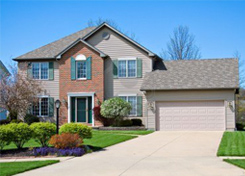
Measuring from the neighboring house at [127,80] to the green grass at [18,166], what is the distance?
14.0 m

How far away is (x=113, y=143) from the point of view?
17.2 metres

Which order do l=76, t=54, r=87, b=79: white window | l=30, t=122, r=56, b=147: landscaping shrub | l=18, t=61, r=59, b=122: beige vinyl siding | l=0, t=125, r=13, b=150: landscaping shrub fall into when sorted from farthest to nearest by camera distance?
l=18, t=61, r=59, b=122: beige vinyl siding < l=76, t=54, r=87, b=79: white window < l=30, t=122, r=56, b=147: landscaping shrub < l=0, t=125, r=13, b=150: landscaping shrub

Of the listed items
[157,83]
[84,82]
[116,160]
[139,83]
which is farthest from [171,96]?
[116,160]

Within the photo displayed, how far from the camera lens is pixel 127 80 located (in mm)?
27281

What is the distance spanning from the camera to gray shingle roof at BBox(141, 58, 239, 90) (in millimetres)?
24734

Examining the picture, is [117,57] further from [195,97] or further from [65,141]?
[65,141]

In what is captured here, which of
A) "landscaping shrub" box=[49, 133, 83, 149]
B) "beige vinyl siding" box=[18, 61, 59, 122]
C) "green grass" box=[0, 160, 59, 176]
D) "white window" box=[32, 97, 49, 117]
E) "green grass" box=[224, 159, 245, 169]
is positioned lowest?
"green grass" box=[0, 160, 59, 176]

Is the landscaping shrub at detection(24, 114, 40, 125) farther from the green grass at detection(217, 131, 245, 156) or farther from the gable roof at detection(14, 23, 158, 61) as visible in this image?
the green grass at detection(217, 131, 245, 156)

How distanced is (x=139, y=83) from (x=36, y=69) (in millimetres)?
8097

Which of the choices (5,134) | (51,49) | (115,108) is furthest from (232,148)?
(51,49)

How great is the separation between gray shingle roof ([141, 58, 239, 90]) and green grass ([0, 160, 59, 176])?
46.2ft

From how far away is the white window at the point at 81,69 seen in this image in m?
27.5

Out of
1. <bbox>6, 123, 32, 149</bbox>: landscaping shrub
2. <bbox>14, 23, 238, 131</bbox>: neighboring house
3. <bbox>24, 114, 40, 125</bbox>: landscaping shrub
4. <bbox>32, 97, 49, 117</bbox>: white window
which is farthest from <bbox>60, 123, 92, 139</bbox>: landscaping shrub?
<bbox>32, 97, 49, 117</bbox>: white window

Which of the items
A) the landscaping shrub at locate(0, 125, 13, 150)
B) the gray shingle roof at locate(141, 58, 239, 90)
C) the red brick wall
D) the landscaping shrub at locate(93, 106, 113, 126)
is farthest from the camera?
the red brick wall
